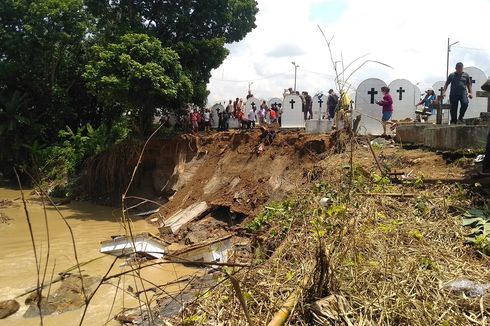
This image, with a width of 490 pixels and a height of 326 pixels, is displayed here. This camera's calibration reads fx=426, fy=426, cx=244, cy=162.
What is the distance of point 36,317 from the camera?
639cm

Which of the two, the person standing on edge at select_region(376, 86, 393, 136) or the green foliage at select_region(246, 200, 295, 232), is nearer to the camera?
the green foliage at select_region(246, 200, 295, 232)

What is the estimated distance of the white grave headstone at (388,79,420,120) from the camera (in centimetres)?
1286

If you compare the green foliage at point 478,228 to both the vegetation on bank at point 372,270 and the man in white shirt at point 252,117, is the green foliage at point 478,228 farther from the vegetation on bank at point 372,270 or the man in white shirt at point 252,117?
the man in white shirt at point 252,117

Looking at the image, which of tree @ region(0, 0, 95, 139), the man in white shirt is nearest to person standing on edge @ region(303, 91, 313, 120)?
the man in white shirt

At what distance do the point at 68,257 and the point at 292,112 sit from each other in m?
11.0

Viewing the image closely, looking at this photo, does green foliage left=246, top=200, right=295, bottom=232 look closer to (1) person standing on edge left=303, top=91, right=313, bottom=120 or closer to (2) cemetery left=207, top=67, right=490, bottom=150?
(2) cemetery left=207, top=67, right=490, bottom=150

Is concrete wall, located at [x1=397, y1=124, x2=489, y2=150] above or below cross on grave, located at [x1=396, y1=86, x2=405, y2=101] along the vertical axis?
below

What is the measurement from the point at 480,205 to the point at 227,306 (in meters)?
3.67

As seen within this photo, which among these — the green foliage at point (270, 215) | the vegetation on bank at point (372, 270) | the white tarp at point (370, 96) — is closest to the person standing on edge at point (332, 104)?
the white tarp at point (370, 96)

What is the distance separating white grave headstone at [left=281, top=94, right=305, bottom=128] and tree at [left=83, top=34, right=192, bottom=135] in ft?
13.7

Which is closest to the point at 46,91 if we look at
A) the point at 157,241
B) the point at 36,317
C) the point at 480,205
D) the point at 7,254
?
the point at 7,254

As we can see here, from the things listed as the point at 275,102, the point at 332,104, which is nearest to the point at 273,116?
the point at 275,102

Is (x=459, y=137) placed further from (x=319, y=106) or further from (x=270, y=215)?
(x=319, y=106)

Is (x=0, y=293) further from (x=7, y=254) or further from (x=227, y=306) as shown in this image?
(x=227, y=306)
